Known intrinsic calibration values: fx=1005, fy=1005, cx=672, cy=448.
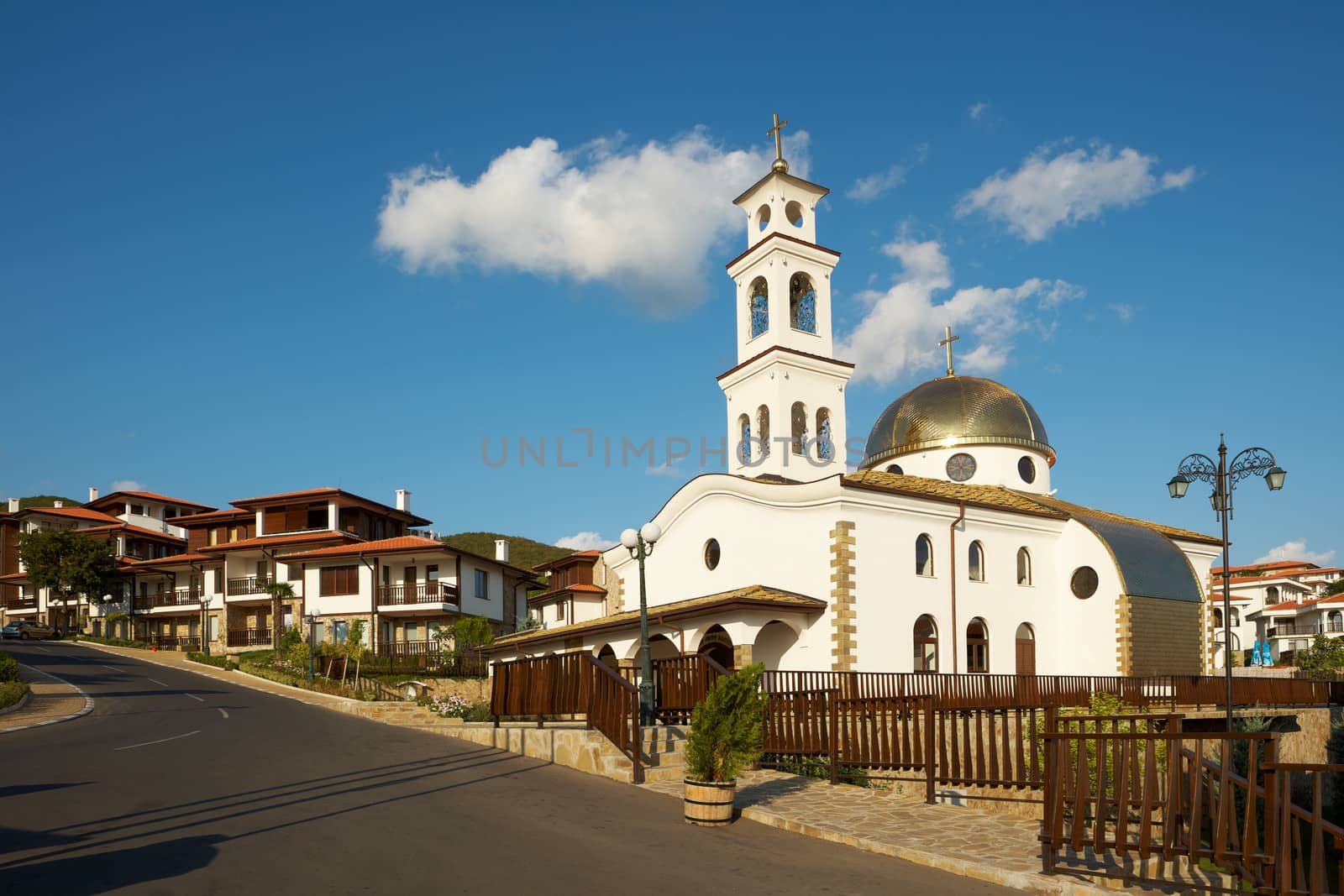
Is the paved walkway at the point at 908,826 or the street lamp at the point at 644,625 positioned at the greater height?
the street lamp at the point at 644,625

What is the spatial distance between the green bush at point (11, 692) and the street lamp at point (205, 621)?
25739mm

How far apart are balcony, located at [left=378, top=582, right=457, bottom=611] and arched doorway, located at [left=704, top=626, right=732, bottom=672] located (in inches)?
760

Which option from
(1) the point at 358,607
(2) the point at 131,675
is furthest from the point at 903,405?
(2) the point at 131,675

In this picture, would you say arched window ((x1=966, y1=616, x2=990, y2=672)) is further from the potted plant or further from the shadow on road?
the shadow on road

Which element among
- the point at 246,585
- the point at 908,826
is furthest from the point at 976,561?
the point at 246,585

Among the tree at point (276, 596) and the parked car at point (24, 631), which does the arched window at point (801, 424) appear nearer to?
the tree at point (276, 596)

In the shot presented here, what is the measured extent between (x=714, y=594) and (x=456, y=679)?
51.3 ft

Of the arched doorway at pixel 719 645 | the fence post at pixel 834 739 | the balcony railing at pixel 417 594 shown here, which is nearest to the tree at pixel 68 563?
the balcony railing at pixel 417 594

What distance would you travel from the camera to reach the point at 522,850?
8938mm

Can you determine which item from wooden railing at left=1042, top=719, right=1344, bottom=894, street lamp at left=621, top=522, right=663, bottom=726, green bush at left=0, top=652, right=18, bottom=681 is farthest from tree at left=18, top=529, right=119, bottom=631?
wooden railing at left=1042, top=719, right=1344, bottom=894

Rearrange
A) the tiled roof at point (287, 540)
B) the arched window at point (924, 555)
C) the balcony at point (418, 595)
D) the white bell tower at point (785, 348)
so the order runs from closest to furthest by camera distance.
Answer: the arched window at point (924, 555) < the white bell tower at point (785, 348) < the balcony at point (418, 595) < the tiled roof at point (287, 540)

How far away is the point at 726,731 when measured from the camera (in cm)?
1105

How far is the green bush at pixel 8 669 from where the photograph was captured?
2417cm

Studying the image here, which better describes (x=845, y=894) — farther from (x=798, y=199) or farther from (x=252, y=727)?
(x=798, y=199)
